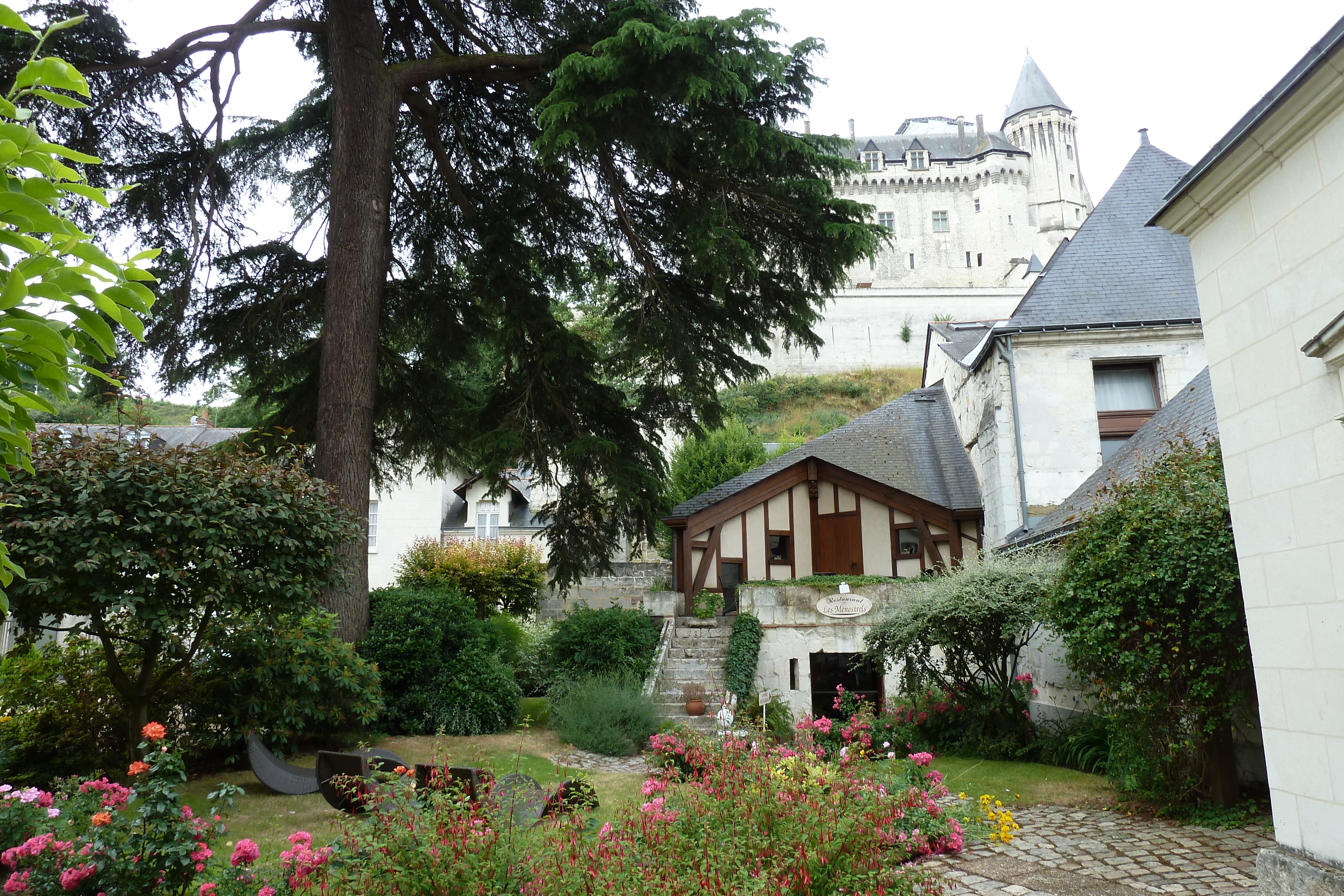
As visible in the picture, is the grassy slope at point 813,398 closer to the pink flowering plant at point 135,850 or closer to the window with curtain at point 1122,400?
the window with curtain at point 1122,400

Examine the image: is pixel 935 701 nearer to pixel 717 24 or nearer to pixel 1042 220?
pixel 717 24

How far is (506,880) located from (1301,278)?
467cm

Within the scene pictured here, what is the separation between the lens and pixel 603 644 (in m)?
12.9

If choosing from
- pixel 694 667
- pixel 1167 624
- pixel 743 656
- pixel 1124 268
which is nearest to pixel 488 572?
pixel 694 667

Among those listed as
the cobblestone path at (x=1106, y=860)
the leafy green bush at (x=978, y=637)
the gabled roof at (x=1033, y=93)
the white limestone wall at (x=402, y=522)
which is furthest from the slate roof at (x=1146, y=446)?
the gabled roof at (x=1033, y=93)

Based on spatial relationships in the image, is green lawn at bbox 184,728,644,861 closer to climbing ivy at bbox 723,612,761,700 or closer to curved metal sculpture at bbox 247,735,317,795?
curved metal sculpture at bbox 247,735,317,795

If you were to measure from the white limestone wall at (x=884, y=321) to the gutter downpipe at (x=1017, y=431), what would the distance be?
1203 inches

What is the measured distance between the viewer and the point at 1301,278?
4191mm

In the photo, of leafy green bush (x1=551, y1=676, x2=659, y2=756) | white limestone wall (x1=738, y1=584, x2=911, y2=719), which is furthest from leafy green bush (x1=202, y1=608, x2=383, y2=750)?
white limestone wall (x1=738, y1=584, x2=911, y2=719)

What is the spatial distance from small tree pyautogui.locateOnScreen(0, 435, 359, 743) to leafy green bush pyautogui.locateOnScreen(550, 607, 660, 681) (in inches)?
232

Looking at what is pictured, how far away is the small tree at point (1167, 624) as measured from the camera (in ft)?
20.4

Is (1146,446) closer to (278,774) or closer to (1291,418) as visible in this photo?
(1291,418)

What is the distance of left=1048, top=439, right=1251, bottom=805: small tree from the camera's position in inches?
245

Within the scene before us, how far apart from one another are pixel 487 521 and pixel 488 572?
6.54m
